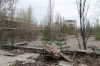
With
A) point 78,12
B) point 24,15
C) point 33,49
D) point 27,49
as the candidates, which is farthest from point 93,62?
point 24,15

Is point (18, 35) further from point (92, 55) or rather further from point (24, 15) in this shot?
point (92, 55)

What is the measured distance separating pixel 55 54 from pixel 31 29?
1436 centimetres

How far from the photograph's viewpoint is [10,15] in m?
11.3

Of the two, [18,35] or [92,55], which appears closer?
[92,55]

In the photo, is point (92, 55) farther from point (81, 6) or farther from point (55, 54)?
point (81, 6)

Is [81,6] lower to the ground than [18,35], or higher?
higher

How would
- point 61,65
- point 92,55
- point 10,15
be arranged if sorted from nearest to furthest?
point 61,65 < point 92,55 < point 10,15

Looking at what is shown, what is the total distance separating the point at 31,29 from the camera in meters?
20.0

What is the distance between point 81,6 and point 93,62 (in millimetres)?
3289

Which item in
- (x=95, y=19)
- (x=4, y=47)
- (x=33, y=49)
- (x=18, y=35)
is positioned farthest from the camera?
(x=18, y=35)

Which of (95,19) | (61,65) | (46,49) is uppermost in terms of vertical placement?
(95,19)

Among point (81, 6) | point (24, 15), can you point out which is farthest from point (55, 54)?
point (24, 15)

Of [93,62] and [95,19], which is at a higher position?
[95,19]

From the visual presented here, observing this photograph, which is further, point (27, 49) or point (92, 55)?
point (27, 49)
